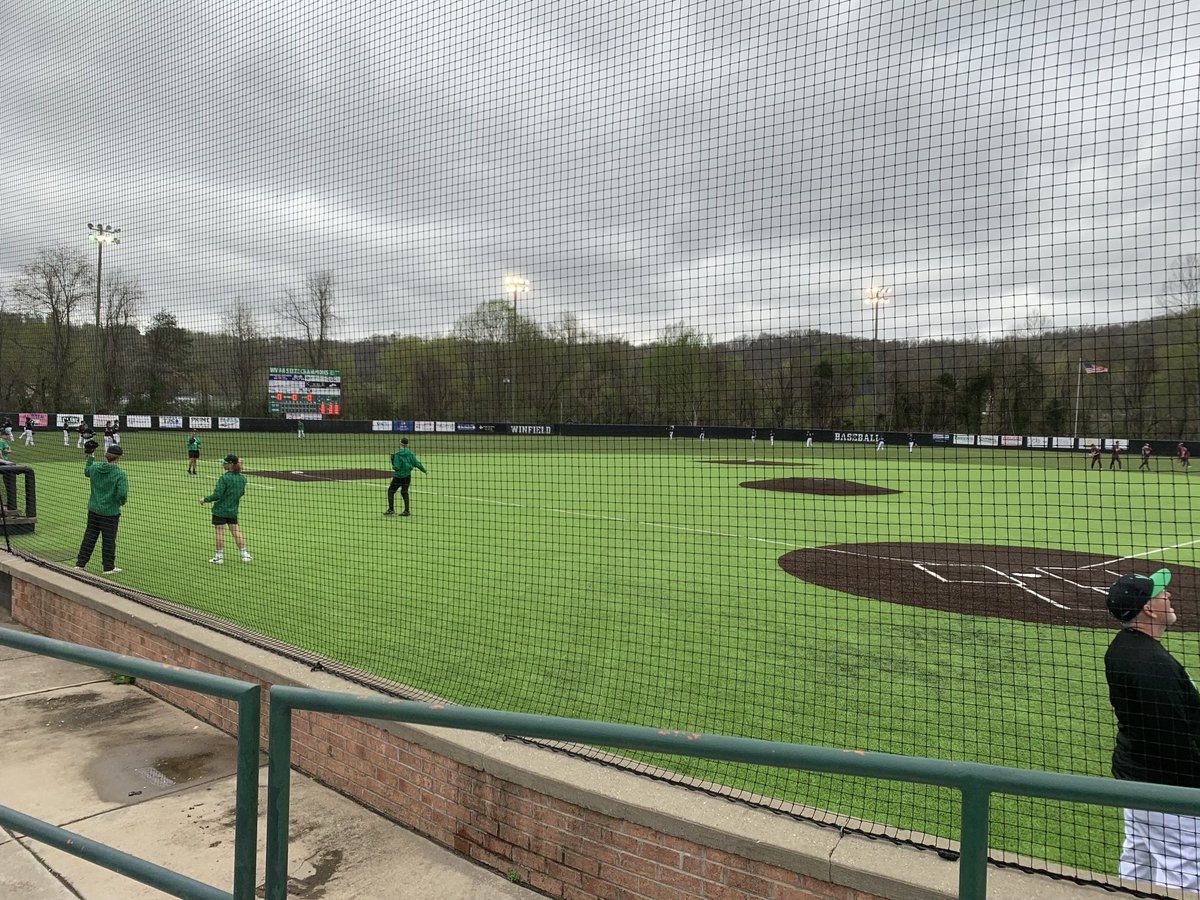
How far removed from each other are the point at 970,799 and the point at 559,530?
12586 mm

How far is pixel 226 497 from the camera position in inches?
396

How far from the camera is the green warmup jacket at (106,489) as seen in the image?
369 inches

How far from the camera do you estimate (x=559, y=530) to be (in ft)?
45.6

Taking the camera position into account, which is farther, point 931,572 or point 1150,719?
point 931,572

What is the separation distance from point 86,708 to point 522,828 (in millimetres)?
3836

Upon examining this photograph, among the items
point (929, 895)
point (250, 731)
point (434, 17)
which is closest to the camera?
point (250, 731)

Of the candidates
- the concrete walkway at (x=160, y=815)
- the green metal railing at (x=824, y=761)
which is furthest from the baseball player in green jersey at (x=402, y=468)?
the green metal railing at (x=824, y=761)

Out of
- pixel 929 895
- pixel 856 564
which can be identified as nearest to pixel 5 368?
pixel 856 564

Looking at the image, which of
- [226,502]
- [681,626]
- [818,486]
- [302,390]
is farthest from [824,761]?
[818,486]

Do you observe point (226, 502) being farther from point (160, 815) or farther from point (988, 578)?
point (988, 578)

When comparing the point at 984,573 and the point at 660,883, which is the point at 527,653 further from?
the point at 984,573

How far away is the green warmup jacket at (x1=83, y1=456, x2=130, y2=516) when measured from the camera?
9375 millimetres

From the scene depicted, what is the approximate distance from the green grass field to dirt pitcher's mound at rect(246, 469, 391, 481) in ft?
16.0

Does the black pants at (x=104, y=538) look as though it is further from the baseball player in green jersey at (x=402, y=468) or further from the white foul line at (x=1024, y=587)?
the white foul line at (x=1024, y=587)
